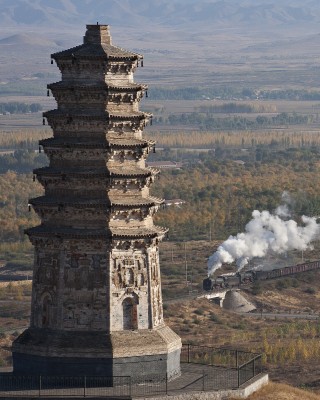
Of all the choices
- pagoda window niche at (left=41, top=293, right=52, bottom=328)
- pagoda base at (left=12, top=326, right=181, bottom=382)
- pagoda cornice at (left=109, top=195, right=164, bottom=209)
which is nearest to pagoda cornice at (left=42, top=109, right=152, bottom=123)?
pagoda cornice at (left=109, top=195, right=164, bottom=209)

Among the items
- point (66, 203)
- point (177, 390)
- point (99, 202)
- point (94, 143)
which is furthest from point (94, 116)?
point (177, 390)

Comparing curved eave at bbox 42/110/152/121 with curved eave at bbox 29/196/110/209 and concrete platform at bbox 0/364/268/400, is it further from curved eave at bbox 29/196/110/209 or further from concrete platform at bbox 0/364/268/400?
concrete platform at bbox 0/364/268/400

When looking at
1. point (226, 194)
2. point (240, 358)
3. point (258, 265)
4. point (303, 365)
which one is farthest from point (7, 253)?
point (240, 358)

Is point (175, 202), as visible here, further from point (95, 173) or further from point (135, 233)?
point (95, 173)

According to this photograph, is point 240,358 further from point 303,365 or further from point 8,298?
point 8,298

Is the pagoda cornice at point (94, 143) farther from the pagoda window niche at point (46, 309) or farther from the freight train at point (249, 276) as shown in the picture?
the freight train at point (249, 276)

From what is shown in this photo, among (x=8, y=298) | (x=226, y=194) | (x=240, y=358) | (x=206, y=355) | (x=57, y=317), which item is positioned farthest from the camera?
(x=226, y=194)

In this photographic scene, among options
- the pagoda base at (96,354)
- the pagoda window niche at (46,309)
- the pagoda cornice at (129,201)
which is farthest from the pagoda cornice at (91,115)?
the pagoda base at (96,354)
